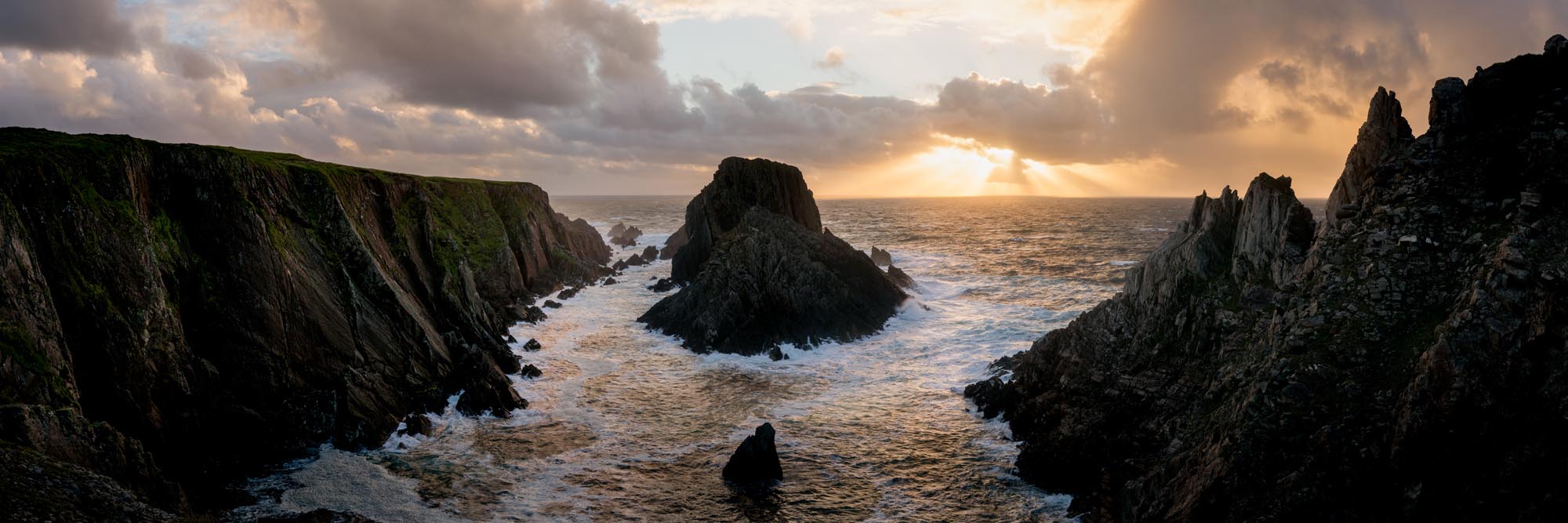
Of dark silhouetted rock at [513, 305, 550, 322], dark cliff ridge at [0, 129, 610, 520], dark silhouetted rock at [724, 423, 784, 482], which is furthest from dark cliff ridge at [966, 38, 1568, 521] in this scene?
dark silhouetted rock at [513, 305, 550, 322]

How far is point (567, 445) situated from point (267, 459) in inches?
418

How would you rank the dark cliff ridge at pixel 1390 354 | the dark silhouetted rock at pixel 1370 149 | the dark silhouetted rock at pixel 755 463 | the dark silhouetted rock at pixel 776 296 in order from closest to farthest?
1. the dark cliff ridge at pixel 1390 354
2. the dark silhouetted rock at pixel 1370 149
3. the dark silhouetted rock at pixel 755 463
4. the dark silhouetted rock at pixel 776 296

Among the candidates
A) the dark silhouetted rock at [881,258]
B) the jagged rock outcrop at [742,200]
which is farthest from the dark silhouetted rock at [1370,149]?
the dark silhouetted rock at [881,258]

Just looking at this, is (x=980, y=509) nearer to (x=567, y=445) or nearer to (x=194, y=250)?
(x=567, y=445)

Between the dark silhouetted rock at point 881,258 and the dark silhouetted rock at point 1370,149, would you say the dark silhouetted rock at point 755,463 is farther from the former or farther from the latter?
the dark silhouetted rock at point 881,258

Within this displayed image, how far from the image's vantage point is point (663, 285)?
75062mm

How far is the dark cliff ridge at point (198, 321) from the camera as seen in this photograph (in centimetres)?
2206

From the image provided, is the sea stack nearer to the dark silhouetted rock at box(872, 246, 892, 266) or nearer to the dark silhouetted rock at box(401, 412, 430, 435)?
the dark silhouetted rock at box(401, 412, 430, 435)

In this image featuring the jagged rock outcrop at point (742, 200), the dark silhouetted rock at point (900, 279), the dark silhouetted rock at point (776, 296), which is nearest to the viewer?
the dark silhouetted rock at point (776, 296)

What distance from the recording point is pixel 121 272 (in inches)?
1022

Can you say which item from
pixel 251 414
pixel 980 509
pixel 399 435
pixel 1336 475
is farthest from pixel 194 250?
pixel 1336 475

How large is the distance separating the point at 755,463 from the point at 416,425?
1492cm

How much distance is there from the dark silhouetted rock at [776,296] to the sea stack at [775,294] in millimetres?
67

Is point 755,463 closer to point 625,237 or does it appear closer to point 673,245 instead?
point 673,245
